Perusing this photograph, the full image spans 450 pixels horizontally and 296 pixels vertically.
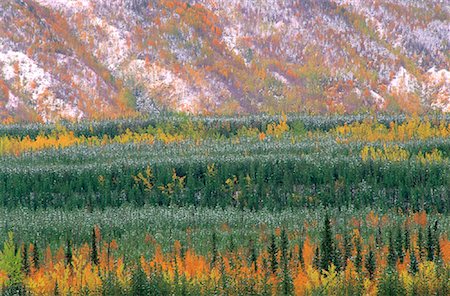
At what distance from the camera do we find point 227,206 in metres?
138

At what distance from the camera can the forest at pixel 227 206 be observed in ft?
291

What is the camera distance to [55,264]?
98.4 metres

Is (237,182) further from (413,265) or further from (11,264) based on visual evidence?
(413,265)

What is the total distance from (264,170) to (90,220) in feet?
104

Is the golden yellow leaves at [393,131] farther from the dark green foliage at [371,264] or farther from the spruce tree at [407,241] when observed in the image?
the dark green foliage at [371,264]

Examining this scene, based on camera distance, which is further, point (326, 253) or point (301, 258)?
point (301, 258)

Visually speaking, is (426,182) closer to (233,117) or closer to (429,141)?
(429,141)

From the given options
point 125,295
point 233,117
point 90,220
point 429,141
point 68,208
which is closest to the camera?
point 125,295

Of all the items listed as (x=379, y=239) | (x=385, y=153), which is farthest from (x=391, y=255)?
(x=385, y=153)

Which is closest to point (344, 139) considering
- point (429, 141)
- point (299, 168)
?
point (429, 141)

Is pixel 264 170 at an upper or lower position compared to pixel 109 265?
upper

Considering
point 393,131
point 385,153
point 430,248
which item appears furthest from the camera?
point 393,131

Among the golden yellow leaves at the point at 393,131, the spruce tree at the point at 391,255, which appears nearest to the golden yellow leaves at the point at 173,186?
the golden yellow leaves at the point at 393,131

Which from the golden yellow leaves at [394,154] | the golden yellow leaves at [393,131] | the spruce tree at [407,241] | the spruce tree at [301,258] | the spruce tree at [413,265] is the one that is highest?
the golden yellow leaves at [393,131]
